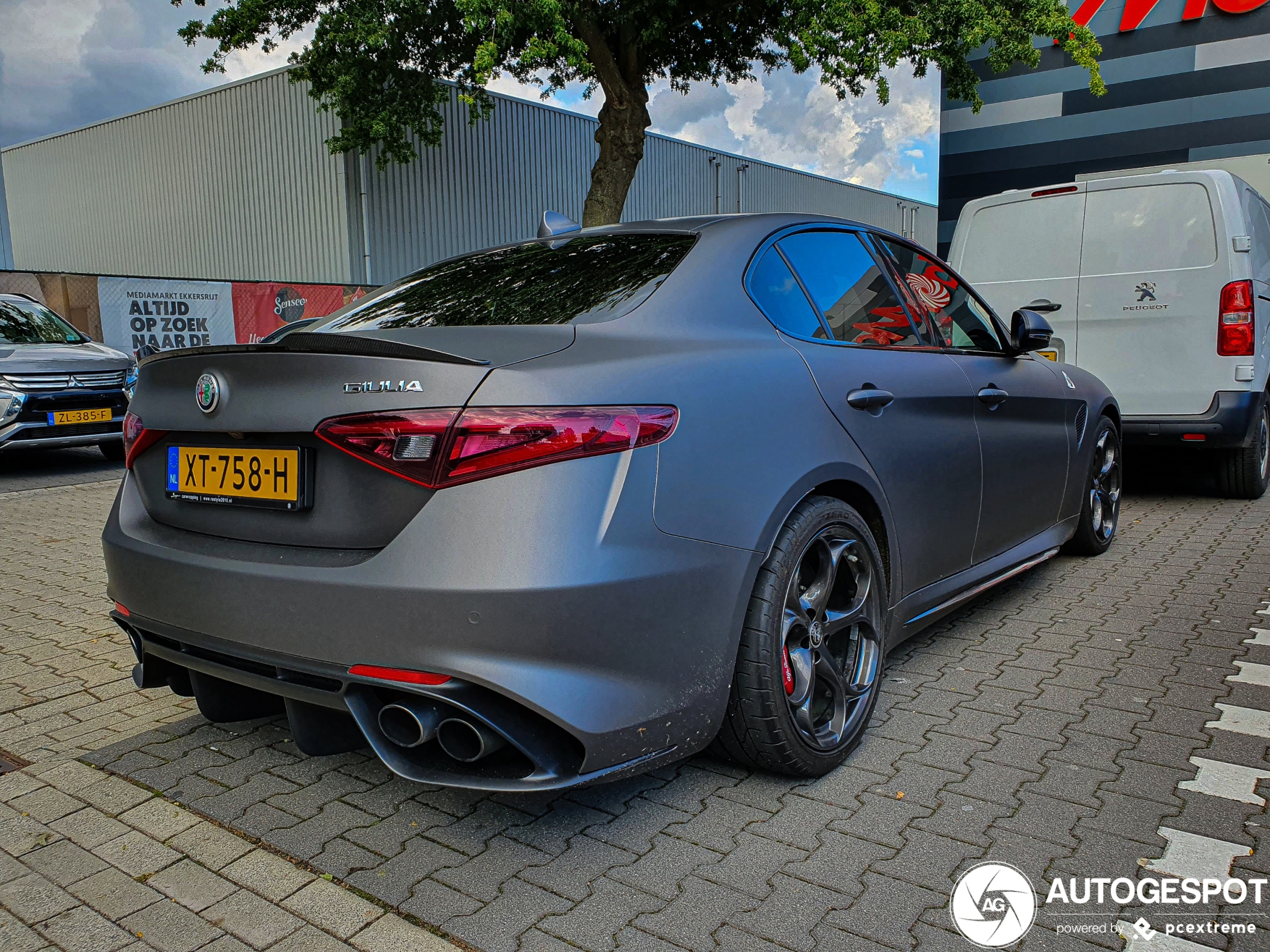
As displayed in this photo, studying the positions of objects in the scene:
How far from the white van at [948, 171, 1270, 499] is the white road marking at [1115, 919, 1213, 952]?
5.09m

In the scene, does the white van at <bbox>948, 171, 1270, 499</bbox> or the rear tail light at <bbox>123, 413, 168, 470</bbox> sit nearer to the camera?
the rear tail light at <bbox>123, 413, 168, 470</bbox>

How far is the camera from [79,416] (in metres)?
9.24

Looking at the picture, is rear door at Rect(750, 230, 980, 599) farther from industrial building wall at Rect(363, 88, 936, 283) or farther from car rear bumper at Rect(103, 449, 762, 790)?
industrial building wall at Rect(363, 88, 936, 283)

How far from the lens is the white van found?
616 cm

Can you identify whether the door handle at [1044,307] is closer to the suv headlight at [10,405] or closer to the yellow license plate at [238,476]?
the yellow license plate at [238,476]

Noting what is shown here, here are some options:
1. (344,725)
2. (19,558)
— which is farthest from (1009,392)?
(19,558)

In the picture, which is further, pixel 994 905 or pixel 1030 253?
pixel 1030 253

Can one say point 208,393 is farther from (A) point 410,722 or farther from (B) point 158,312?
(B) point 158,312

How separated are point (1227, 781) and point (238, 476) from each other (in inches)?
103

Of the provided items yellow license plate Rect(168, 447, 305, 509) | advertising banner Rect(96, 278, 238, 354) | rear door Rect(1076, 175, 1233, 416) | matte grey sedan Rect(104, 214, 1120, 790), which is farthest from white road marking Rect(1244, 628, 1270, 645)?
advertising banner Rect(96, 278, 238, 354)

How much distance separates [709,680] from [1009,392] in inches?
85.5

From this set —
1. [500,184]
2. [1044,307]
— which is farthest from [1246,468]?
[500,184]

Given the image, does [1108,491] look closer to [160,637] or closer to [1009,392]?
[1009,392]

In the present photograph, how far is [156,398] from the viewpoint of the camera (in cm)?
250
